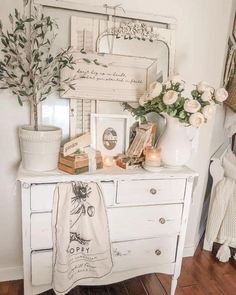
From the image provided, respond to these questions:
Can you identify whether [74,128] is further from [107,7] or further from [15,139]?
[107,7]

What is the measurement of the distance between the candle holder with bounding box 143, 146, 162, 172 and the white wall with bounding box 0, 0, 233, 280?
0.58 metres

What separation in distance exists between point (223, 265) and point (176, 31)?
5.65 ft

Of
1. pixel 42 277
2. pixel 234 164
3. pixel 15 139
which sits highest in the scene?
pixel 15 139

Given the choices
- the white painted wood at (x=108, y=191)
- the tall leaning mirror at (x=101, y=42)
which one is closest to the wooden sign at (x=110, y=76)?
the tall leaning mirror at (x=101, y=42)

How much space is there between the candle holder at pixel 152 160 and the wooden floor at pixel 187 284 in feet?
2.83

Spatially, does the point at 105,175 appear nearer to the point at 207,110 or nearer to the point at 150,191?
the point at 150,191

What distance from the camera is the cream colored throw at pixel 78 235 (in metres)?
1.33

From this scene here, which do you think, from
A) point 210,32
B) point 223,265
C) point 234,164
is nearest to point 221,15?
point 210,32

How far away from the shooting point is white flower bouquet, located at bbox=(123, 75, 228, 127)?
53.2 inches

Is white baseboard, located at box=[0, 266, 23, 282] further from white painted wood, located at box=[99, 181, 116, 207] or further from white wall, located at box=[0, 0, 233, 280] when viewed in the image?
white painted wood, located at box=[99, 181, 116, 207]

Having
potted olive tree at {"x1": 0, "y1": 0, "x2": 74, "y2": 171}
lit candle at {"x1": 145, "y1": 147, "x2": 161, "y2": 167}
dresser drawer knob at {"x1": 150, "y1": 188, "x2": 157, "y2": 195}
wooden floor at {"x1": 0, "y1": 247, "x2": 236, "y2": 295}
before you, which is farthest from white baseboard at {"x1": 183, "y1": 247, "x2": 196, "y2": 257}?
potted olive tree at {"x1": 0, "y1": 0, "x2": 74, "y2": 171}

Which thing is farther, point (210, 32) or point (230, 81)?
point (230, 81)

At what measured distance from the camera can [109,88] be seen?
5.04ft

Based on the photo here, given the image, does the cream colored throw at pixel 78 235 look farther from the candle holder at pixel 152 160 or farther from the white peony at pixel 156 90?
the white peony at pixel 156 90
